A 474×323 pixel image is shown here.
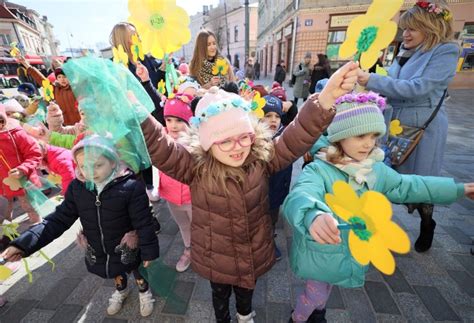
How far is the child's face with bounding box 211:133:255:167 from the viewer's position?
1.21 m

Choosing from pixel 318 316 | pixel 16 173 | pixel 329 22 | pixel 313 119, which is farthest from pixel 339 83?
pixel 329 22

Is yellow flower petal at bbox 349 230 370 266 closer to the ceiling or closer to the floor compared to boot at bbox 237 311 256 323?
closer to the ceiling

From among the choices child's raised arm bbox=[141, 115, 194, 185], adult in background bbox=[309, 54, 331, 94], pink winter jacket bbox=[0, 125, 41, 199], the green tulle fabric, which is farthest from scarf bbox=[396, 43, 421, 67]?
adult in background bbox=[309, 54, 331, 94]

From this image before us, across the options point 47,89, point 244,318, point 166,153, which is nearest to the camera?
point 166,153

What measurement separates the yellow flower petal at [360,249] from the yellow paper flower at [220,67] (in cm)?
236

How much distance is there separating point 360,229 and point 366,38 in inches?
28.0

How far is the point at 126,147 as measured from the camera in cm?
122

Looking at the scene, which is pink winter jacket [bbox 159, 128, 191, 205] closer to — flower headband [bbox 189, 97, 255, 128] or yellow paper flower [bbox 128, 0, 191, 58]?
flower headband [bbox 189, 97, 255, 128]

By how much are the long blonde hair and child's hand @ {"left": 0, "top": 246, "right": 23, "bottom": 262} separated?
217 cm

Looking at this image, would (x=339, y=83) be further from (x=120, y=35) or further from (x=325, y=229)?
(x=120, y=35)

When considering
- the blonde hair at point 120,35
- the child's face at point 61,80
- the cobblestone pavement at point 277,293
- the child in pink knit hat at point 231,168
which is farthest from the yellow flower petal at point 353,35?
the child's face at point 61,80

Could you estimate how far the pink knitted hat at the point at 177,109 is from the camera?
2.02m

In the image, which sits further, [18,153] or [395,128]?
[18,153]

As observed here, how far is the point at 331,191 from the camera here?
136cm
